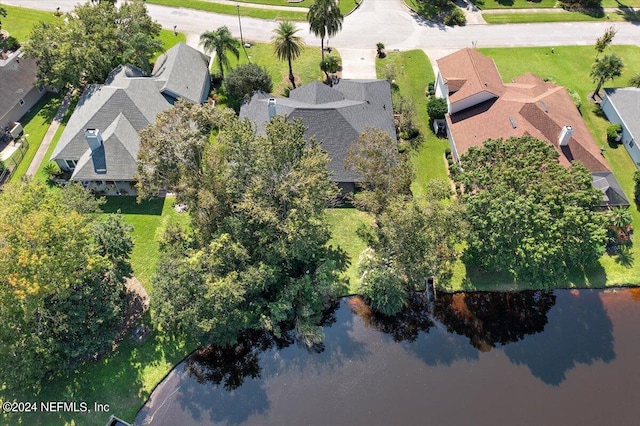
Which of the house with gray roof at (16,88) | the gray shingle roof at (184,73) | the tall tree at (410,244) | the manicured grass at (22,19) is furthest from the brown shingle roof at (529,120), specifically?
the manicured grass at (22,19)

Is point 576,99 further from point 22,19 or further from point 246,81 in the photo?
point 22,19

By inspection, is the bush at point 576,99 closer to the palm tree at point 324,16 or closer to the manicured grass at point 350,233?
the palm tree at point 324,16

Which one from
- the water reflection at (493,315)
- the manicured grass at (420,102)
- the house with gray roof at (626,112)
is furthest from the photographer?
the house with gray roof at (626,112)

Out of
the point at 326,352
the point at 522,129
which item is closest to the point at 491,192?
the point at 522,129

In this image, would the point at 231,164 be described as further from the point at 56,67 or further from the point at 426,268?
the point at 56,67

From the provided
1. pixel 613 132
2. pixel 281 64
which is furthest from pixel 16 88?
pixel 613 132

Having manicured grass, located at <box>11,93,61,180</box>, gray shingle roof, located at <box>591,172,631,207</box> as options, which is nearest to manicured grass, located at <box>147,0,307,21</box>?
manicured grass, located at <box>11,93,61,180</box>

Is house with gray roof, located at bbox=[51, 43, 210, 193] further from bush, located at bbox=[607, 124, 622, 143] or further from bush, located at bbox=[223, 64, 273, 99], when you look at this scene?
bush, located at bbox=[607, 124, 622, 143]
